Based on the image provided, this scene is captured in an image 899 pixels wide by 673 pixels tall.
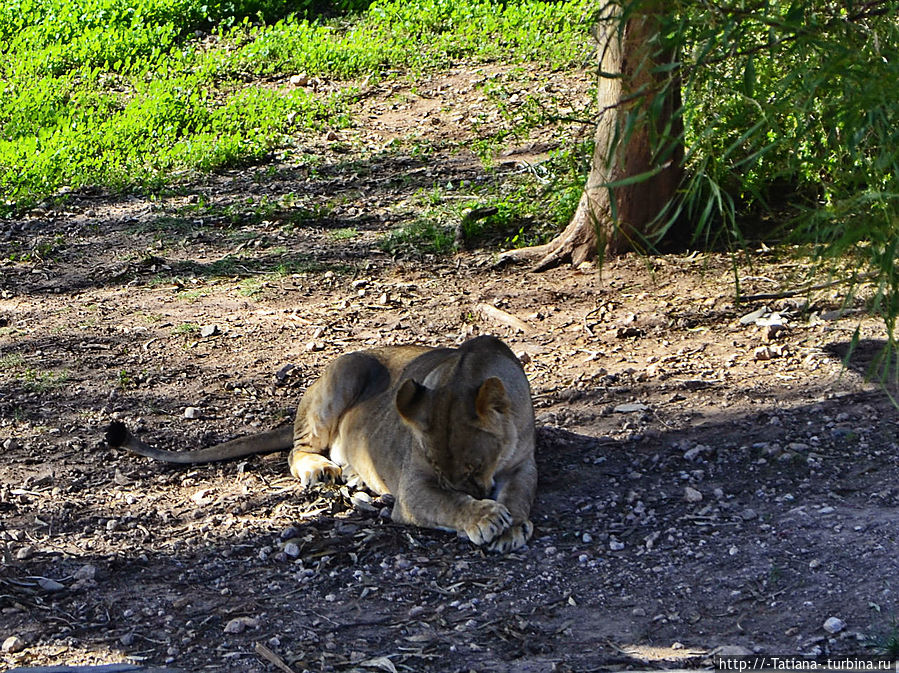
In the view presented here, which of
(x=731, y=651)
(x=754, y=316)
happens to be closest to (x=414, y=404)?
(x=731, y=651)

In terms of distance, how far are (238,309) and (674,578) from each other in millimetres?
4913

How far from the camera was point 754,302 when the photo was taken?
8055 mm

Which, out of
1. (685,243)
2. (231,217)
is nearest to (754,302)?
(685,243)

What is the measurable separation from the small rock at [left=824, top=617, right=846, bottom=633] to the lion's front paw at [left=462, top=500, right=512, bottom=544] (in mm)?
1517

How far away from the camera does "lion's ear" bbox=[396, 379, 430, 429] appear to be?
5.56 metres

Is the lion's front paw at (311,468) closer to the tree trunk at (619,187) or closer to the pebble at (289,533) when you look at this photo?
the pebble at (289,533)

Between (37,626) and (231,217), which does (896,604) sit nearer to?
(37,626)

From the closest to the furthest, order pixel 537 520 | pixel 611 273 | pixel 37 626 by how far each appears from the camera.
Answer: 1. pixel 37 626
2. pixel 537 520
3. pixel 611 273

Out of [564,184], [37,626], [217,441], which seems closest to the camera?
[37,626]

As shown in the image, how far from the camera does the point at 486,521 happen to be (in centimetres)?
529

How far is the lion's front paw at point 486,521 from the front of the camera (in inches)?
208

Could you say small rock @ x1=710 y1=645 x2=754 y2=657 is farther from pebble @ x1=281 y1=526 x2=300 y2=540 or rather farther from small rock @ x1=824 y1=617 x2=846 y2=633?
pebble @ x1=281 y1=526 x2=300 y2=540

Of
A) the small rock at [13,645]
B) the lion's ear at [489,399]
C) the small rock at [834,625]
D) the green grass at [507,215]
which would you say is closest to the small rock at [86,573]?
the small rock at [13,645]

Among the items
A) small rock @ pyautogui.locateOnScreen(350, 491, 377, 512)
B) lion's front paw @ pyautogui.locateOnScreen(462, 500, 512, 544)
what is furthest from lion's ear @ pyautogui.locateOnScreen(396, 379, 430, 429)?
small rock @ pyautogui.locateOnScreen(350, 491, 377, 512)
